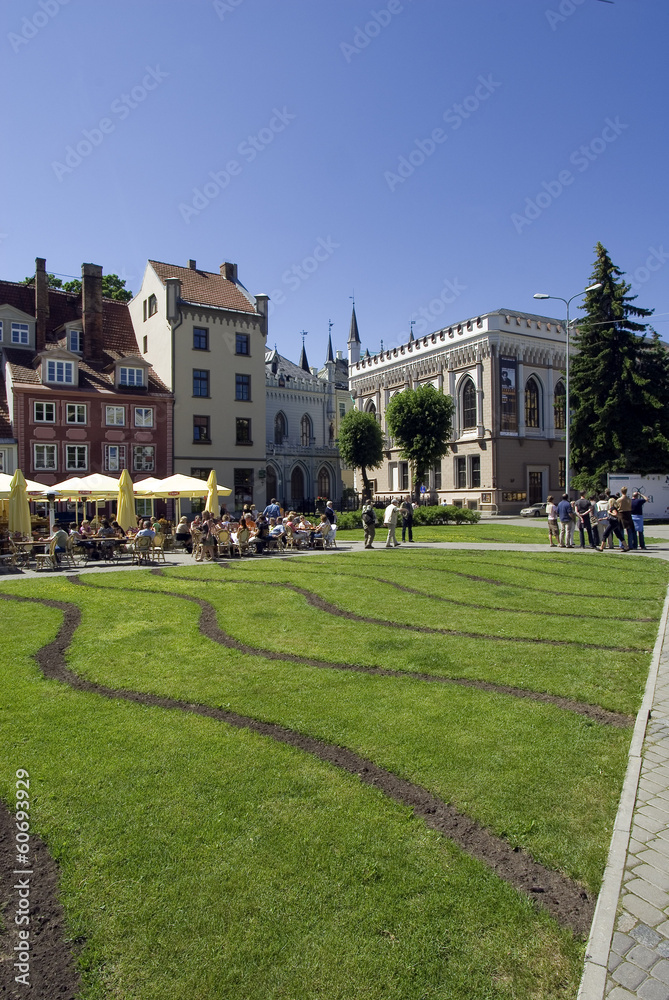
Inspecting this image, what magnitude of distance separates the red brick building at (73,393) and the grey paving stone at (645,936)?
3536 cm

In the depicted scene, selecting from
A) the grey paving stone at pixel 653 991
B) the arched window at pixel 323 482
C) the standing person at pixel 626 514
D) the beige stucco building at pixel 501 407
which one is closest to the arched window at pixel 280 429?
the arched window at pixel 323 482

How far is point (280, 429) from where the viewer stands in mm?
62562

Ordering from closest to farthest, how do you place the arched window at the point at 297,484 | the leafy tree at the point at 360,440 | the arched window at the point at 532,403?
the arched window at the point at 532,403 → the leafy tree at the point at 360,440 → the arched window at the point at 297,484

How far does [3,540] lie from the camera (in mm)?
20594

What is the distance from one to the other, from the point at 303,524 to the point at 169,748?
63.8 feet

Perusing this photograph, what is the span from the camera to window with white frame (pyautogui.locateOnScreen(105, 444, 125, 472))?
120 feet

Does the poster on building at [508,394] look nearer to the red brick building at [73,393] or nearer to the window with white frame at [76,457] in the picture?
the red brick building at [73,393]

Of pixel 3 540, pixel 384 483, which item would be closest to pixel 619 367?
pixel 384 483

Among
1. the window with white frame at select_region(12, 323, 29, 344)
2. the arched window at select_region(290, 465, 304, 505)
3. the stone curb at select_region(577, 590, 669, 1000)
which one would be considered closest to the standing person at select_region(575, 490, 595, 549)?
the stone curb at select_region(577, 590, 669, 1000)

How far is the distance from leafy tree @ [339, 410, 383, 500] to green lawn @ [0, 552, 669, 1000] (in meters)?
43.2

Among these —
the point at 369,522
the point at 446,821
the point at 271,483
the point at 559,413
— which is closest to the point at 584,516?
the point at 369,522

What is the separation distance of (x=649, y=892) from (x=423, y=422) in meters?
42.0

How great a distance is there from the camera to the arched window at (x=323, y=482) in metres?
61.4

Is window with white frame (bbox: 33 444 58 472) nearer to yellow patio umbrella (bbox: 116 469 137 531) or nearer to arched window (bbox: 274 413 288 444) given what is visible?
yellow patio umbrella (bbox: 116 469 137 531)
